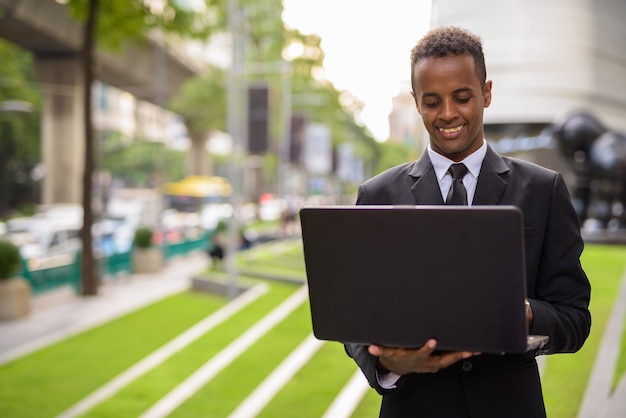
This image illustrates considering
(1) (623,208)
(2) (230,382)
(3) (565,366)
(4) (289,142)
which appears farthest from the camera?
(4) (289,142)

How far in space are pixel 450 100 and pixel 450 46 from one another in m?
0.14

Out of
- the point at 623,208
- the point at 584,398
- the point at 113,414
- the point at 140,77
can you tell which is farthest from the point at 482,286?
the point at 140,77

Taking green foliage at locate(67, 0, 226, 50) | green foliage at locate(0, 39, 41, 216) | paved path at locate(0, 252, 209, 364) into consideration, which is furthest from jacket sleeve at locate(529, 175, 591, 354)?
green foliage at locate(0, 39, 41, 216)

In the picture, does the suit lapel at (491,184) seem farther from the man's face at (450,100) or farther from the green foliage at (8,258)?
the green foliage at (8,258)

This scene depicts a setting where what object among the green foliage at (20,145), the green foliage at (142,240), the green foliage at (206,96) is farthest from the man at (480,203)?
the green foliage at (206,96)

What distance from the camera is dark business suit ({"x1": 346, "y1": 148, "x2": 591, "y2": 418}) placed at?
215 cm

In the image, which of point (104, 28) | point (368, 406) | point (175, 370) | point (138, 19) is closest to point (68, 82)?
point (104, 28)

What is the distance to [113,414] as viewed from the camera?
24.8 ft

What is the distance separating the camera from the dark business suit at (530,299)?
215 centimetres

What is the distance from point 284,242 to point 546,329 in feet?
94.8

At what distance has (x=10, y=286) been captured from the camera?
1423 cm

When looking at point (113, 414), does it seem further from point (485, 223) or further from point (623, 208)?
point (623, 208)

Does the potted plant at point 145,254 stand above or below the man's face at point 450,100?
below

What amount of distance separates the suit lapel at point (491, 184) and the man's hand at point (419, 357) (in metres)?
0.48
